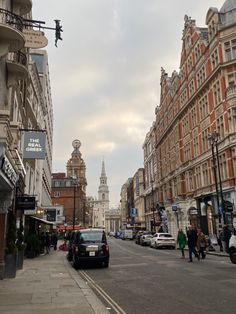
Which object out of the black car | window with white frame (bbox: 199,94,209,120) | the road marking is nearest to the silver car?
window with white frame (bbox: 199,94,209,120)

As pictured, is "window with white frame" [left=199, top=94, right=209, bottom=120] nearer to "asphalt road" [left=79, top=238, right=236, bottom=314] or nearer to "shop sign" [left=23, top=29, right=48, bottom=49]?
"asphalt road" [left=79, top=238, right=236, bottom=314]

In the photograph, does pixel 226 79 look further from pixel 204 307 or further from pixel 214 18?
Answer: pixel 204 307

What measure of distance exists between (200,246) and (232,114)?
1655 centimetres

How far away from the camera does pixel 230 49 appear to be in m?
36.8

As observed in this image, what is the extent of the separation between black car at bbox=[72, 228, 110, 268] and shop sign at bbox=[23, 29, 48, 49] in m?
10.4

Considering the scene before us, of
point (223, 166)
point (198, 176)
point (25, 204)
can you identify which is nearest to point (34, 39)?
point (25, 204)

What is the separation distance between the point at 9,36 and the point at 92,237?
10945mm

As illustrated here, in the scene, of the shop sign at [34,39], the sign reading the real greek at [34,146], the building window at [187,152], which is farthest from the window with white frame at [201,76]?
the shop sign at [34,39]

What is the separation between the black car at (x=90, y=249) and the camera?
1814cm

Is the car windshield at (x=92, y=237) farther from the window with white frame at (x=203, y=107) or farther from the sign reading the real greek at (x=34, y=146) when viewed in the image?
the window with white frame at (x=203, y=107)

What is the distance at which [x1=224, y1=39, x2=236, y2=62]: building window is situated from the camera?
120 ft

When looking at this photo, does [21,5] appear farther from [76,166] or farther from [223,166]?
[76,166]

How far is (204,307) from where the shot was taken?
27.0 ft

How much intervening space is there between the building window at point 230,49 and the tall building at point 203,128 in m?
0.10
